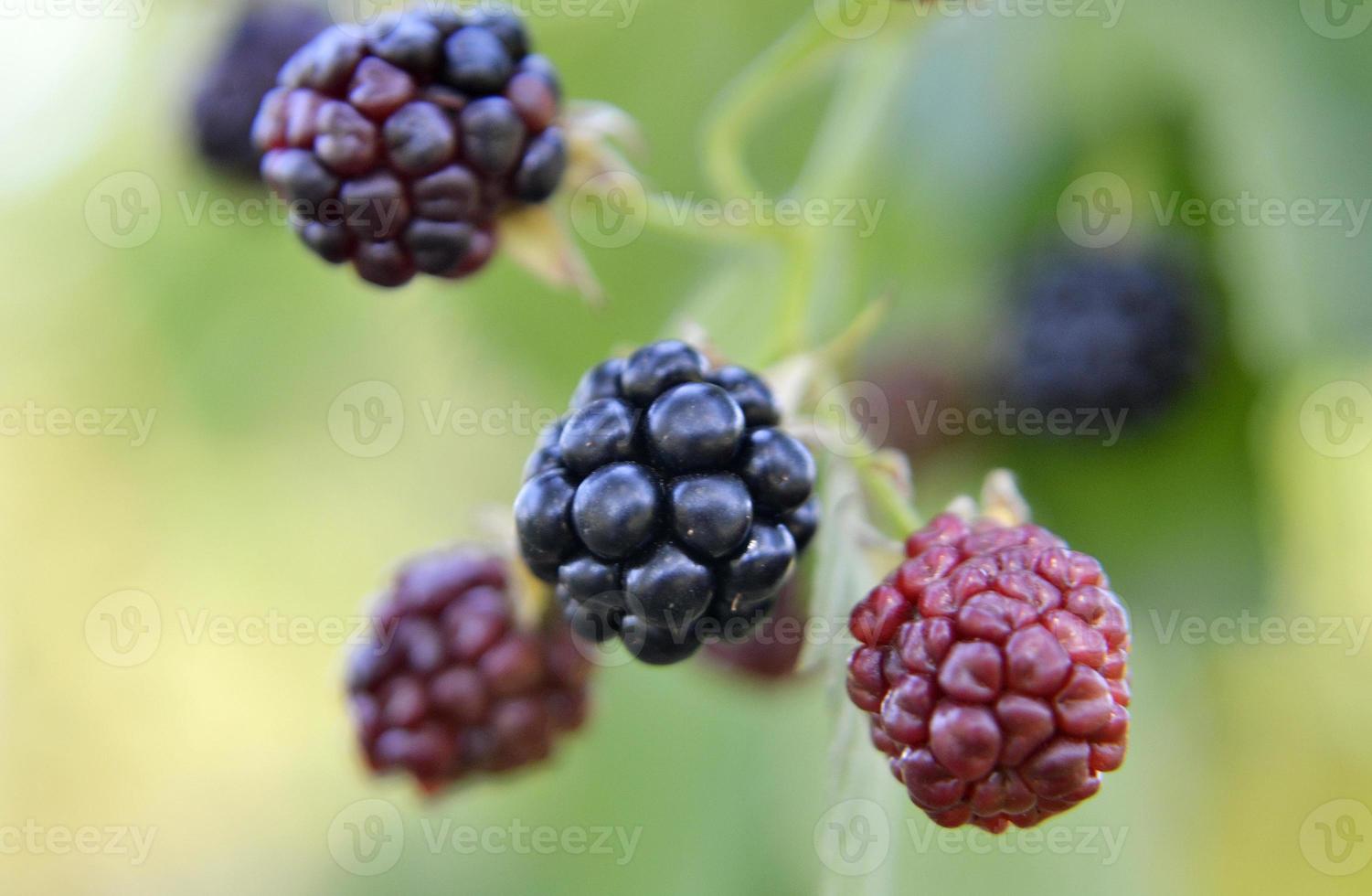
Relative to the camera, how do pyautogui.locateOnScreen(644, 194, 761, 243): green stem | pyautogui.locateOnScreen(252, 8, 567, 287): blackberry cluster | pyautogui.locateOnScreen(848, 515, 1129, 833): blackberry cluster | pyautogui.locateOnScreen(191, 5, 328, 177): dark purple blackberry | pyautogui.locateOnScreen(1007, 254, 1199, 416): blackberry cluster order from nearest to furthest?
1. pyautogui.locateOnScreen(848, 515, 1129, 833): blackberry cluster
2. pyautogui.locateOnScreen(252, 8, 567, 287): blackberry cluster
3. pyautogui.locateOnScreen(644, 194, 761, 243): green stem
4. pyautogui.locateOnScreen(1007, 254, 1199, 416): blackberry cluster
5. pyautogui.locateOnScreen(191, 5, 328, 177): dark purple blackberry

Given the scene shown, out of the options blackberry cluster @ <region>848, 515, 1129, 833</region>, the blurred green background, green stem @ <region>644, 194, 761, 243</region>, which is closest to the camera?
blackberry cluster @ <region>848, 515, 1129, 833</region>

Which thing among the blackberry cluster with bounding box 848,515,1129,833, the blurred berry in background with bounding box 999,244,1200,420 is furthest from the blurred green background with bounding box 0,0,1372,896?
the blackberry cluster with bounding box 848,515,1129,833

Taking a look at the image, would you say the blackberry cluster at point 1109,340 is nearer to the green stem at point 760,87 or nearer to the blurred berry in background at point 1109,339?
the blurred berry in background at point 1109,339

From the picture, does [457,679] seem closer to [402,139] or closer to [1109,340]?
[402,139]

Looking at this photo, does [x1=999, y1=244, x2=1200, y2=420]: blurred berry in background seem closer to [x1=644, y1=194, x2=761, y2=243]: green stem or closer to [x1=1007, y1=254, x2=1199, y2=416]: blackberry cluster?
[x1=1007, y1=254, x2=1199, y2=416]: blackberry cluster

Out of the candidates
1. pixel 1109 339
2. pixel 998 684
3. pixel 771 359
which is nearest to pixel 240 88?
pixel 771 359
